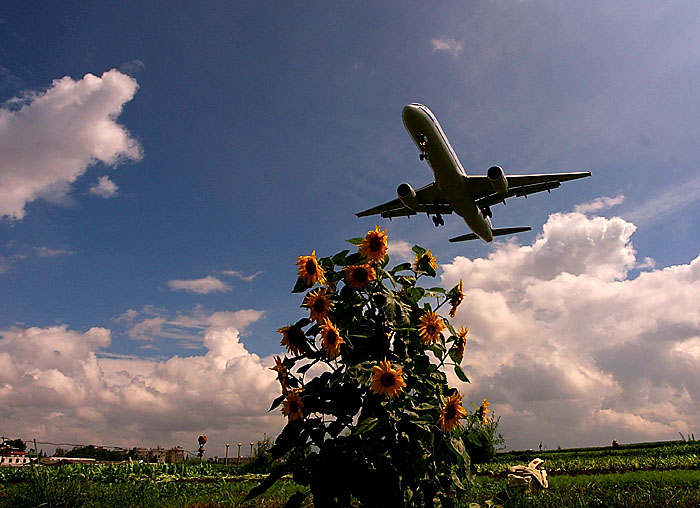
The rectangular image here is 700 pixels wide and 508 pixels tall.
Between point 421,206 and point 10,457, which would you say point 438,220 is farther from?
point 10,457

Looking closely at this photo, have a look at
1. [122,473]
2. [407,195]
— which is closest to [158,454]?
[122,473]

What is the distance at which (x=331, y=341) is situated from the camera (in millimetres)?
2748

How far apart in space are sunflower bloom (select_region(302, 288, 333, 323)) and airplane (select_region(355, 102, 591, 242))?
767 inches

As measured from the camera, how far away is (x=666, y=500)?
532cm

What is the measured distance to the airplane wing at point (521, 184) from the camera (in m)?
23.4

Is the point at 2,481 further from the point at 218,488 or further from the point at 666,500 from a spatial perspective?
the point at 666,500

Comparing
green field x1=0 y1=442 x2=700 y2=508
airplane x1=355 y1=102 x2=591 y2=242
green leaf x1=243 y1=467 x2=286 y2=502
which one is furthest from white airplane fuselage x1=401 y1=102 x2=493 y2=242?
green leaf x1=243 y1=467 x2=286 y2=502

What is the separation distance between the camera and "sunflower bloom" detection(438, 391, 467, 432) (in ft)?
8.85

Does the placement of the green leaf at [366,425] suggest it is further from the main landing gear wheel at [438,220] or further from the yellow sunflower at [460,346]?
the main landing gear wheel at [438,220]

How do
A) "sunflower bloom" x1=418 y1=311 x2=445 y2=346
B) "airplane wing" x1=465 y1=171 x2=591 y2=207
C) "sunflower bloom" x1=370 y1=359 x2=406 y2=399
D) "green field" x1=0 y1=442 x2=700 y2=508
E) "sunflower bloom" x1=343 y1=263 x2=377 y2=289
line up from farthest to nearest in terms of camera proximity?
"airplane wing" x1=465 y1=171 x2=591 y2=207 < "green field" x1=0 y1=442 x2=700 y2=508 < "sunflower bloom" x1=343 y1=263 x2=377 y2=289 < "sunflower bloom" x1=418 y1=311 x2=445 y2=346 < "sunflower bloom" x1=370 y1=359 x2=406 y2=399

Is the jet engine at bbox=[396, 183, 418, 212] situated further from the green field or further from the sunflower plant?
the sunflower plant

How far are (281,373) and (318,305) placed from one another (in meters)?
0.52

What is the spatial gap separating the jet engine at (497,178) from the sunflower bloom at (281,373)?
20.2m

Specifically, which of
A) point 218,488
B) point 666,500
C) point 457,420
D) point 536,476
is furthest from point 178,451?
point 457,420
